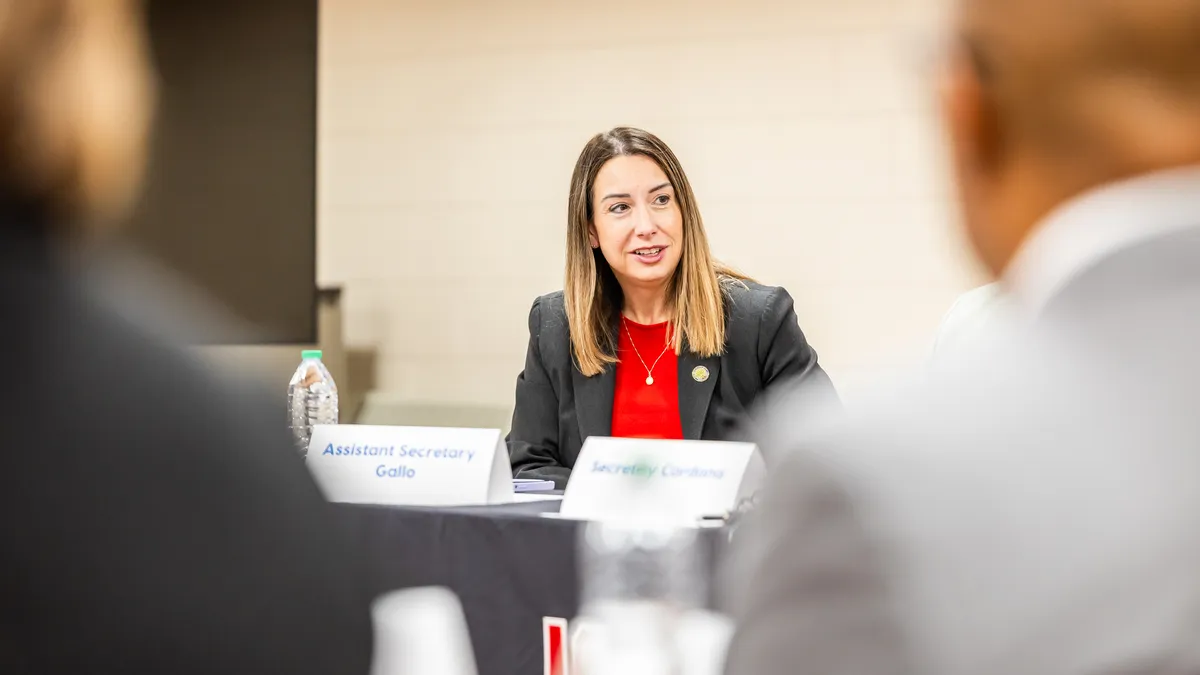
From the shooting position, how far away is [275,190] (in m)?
5.32

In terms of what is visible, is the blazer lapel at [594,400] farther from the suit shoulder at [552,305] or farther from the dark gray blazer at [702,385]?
the suit shoulder at [552,305]

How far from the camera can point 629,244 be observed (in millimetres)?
3199

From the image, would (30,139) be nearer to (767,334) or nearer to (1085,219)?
(1085,219)

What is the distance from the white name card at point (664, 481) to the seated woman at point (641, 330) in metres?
0.76

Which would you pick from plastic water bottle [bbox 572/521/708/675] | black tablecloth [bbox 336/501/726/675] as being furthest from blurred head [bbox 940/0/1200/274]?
black tablecloth [bbox 336/501/726/675]

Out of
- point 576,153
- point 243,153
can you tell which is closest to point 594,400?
point 576,153

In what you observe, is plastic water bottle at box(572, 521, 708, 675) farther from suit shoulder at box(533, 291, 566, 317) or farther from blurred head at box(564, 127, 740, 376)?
suit shoulder at box(533, 291, 566, 317)

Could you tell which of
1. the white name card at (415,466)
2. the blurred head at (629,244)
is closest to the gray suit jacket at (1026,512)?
the white name card at (415,466)

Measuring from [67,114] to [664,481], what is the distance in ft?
4.58

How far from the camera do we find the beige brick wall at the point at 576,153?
4879 millimetres

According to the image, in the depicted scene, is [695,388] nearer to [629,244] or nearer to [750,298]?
[750,298]

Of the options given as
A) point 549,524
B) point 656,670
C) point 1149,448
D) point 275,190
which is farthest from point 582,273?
point 1149,448

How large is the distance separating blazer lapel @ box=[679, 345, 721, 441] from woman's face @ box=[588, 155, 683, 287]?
0.90 ft

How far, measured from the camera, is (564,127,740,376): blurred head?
3.14 meters
